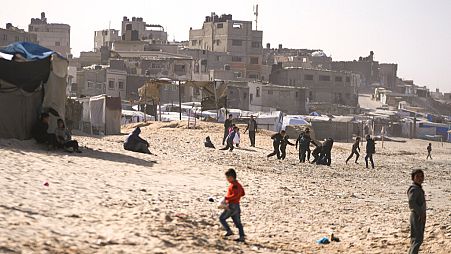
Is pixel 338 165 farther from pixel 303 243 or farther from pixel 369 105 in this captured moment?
pixel 369 105

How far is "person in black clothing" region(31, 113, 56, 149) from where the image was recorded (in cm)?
1770

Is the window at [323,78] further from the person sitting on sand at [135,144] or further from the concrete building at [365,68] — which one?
the person sitting on sand at [135,144]

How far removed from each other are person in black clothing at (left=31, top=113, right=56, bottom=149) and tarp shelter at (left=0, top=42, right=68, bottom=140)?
0.37m

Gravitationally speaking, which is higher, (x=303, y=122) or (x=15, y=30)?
(x=15, y=30)

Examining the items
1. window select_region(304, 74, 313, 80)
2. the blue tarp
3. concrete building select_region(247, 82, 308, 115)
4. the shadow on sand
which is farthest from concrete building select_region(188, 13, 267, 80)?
the shadow on sand

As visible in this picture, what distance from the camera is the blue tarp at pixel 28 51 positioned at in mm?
19016

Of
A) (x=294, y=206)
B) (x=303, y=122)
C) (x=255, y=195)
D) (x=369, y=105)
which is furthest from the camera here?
(x=369, y=105)

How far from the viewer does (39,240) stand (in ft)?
27.9

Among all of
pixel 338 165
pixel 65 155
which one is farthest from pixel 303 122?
pixel 65 155

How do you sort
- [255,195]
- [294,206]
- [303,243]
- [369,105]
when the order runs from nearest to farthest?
[303,243] → [294,206] → [255,195] → [369,105]

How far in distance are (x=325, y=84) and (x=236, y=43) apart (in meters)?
12.7

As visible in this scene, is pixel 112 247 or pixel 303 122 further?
pixel 303 122

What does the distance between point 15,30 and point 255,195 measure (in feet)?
205

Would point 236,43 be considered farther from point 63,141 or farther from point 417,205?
point 417,205
